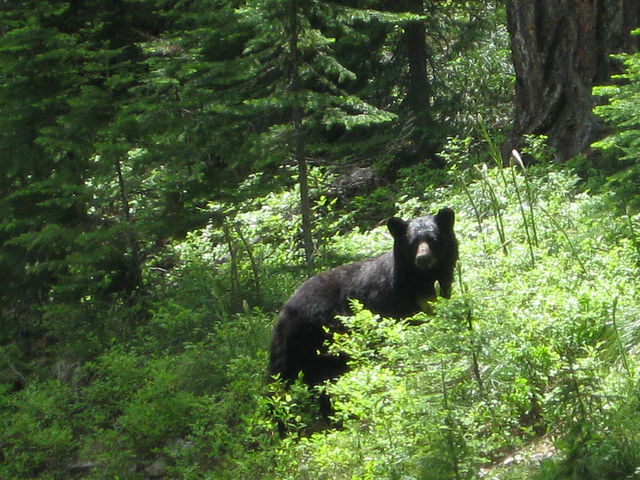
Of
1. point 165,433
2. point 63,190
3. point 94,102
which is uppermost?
point 94,102

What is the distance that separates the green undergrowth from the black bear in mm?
210

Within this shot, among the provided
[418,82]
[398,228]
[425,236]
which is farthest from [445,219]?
[418,82]

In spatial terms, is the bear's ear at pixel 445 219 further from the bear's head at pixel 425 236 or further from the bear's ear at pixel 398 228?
the bear's ear at pixel 398 228

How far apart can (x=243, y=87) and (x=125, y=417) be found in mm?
4498

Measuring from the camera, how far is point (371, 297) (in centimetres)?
759

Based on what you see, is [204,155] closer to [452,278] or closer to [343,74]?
[343,74]

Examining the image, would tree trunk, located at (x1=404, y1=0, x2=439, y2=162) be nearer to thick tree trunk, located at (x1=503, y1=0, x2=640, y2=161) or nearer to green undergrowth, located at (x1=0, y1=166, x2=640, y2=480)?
thick tree trunk, located at (x1=503, y1=0, x2=640, y2=161)

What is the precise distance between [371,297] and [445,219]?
0.88 m

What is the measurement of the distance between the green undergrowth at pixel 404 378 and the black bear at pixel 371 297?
0.21m

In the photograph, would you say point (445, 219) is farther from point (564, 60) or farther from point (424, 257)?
point (564, 60)

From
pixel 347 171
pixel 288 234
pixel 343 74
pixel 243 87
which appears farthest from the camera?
pixel 347 171

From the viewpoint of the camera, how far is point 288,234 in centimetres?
1220

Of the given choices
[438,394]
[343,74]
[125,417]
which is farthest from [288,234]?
[438,394]

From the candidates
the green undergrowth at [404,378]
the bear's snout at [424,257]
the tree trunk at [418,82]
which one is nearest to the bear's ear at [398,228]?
the bear's snout at [424,257]
